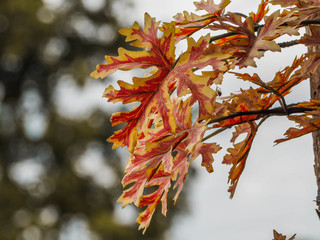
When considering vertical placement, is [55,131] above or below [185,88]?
below

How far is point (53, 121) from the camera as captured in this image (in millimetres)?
10438

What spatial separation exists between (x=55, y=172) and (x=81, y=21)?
4.48 meters

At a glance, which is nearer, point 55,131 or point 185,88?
point 185,88

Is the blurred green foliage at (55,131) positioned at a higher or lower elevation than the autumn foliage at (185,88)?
lower

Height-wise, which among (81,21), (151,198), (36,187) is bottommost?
(36,187)

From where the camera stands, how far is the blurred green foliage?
9.70 meters

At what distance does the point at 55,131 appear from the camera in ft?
34.5

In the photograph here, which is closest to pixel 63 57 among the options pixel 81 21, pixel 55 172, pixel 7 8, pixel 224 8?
pixel 81 21

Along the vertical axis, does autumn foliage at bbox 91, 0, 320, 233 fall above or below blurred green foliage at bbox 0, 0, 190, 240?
above

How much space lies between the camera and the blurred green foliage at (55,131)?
970cm

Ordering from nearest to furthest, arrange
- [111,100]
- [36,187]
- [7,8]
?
[111,100]
[36,187]
[7,8]

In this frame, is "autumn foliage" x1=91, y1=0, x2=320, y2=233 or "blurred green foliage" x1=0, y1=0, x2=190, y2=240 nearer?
"autumn foliage" x1=91, y1=0, x2=320, y2=233

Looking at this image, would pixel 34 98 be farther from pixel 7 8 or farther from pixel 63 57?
pixel 7 8

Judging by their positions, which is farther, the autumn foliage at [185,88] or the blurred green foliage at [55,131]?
the blurred green foliage at [55,131]
